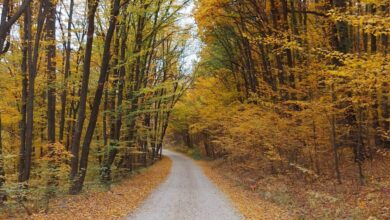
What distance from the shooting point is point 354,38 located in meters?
18.6

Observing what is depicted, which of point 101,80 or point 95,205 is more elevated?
point 101,80

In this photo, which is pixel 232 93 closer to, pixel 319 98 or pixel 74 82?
pixel 74 82

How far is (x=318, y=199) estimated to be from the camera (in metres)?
11.5

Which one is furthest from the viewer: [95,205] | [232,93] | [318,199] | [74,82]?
[232,93]

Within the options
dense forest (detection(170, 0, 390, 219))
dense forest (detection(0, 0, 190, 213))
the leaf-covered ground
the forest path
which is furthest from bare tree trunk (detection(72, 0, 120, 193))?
the leaf-covered ground

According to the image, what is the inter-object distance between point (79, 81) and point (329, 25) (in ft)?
36.7

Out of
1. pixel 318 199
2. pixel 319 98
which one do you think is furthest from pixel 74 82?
pixel 318 199

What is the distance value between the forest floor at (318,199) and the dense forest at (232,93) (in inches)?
5.9

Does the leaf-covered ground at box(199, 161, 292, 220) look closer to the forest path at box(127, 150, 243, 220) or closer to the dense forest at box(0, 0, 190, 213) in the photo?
the forest path at box(127, 150, 243, 220)

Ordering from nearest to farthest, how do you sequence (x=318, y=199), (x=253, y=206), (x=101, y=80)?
(x=318, y=199) < (x=253, y=206) < (x=101, y=80)

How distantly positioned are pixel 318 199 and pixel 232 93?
17585 mm

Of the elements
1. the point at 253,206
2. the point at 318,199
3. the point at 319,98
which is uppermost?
the point at 319,98

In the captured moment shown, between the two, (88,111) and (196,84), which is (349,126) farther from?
(196,84)

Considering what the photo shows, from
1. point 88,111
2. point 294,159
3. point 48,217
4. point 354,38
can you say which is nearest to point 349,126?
point 294,159
